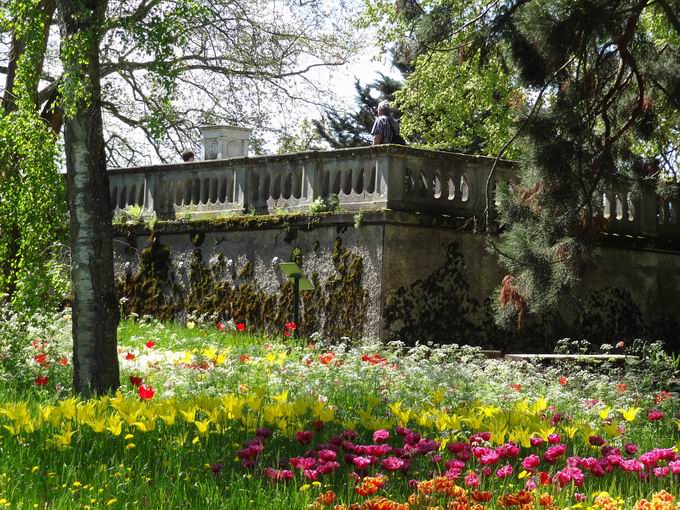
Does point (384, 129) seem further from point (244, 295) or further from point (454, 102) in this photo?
point (454, 102)

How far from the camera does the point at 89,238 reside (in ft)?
30.9

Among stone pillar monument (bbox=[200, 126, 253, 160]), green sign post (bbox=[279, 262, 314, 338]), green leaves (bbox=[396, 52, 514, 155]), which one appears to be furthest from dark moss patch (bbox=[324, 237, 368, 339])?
green leaves (bbox=[396, 52, 514, 155])

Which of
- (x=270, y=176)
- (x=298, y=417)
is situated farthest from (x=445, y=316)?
(x=298, y=417)

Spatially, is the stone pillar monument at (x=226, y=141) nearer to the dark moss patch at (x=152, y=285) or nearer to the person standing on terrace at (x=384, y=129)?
the dark moss patch at (x=152, y=285)

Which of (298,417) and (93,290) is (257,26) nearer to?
(93,290)

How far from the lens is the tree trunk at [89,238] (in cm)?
933

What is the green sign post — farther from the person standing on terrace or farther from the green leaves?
the green leaves

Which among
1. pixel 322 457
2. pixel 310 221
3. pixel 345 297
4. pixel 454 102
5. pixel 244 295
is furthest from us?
pixel 454 102

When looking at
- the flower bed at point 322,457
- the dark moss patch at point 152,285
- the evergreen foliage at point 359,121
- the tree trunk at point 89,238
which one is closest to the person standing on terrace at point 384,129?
the dark moss patch at point 152,285

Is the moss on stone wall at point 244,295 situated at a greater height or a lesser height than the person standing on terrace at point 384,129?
lesser

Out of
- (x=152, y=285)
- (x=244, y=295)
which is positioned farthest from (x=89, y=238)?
(x=152, y=285)

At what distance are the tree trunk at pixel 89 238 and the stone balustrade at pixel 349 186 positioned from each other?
Answer: 6199mm

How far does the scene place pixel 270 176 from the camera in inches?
663

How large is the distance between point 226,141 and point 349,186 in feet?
19.0
